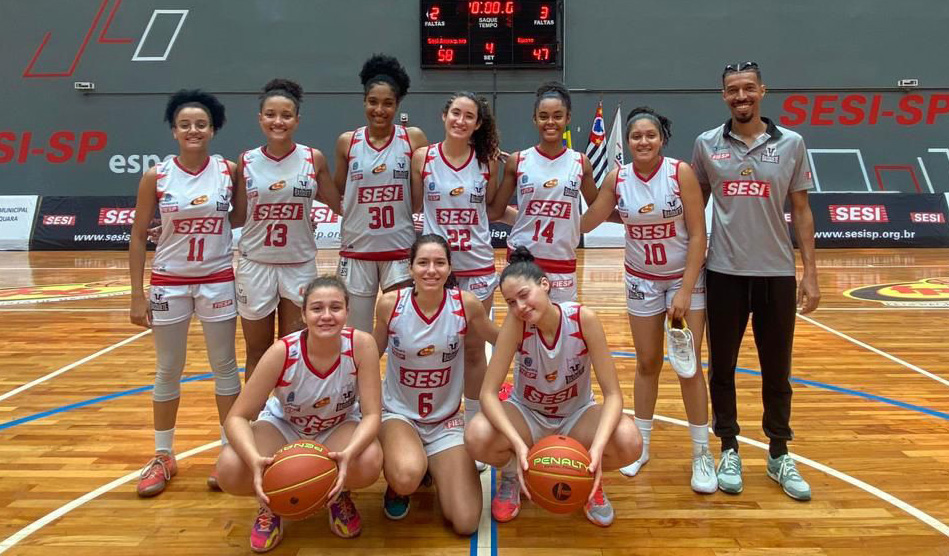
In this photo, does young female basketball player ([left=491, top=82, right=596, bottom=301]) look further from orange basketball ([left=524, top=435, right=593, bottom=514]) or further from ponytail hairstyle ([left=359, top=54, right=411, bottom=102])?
orange basketball ([left=524, top=435, right=593, bottom=514])

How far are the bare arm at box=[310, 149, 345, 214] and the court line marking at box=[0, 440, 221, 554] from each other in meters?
1.33

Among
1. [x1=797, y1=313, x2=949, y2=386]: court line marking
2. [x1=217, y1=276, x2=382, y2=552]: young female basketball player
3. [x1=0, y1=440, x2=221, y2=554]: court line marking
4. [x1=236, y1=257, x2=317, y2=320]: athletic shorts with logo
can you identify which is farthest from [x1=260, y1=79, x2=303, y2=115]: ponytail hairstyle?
[x1=797, y1=313, x2=949, y2=386]: court line marking

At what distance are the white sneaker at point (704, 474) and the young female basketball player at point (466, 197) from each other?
908 mm

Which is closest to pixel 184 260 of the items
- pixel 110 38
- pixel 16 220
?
pixel 16 220

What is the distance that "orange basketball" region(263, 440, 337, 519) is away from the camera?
2.05 m

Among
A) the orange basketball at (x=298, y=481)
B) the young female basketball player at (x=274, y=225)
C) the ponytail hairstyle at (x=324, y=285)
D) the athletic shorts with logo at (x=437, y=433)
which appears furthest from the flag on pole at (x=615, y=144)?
the orange basketball at (x=298, y=481)

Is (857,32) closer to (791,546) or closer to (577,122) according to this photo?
(577,122)

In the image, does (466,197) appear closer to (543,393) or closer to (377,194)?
(377,194)

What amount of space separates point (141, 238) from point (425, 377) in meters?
1.34

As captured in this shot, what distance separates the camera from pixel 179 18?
11.6 metres

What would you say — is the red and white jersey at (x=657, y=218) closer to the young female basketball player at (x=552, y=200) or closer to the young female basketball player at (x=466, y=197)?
the young female basketball player at (x=552, y=200)

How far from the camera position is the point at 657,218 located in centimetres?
267

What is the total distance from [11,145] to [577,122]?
10.4 m

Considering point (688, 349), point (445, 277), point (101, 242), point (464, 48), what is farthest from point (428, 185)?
point (101, 242)
